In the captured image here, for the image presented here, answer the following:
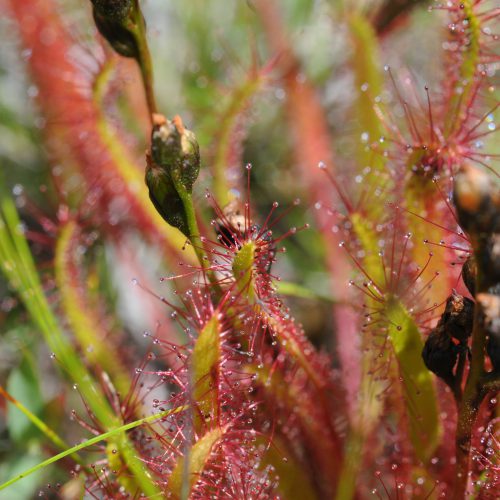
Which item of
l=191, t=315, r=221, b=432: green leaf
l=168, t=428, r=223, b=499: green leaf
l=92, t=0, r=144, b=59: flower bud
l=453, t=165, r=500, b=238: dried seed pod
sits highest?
l=92, t=0, r=144, b=59: flower bud

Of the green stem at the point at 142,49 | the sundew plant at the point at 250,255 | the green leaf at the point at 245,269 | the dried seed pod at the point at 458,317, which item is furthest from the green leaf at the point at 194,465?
the green stem at the point at 142,49

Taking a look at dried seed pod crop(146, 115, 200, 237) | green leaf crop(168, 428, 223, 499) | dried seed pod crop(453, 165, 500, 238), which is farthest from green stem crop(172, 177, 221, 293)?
dried seed pod crop(453, 165, 500, 238)

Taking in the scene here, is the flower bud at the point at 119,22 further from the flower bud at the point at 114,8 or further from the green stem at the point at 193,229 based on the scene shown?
the green stem at the point at 193,229

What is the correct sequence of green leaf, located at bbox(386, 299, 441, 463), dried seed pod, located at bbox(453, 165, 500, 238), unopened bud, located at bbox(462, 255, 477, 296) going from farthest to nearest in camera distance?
green leaf, located at bbox(386, 299, 441, 463), unopened bud, located at bbox(462, 255, 477, 296), dried seed pod, located at bbox(453, 165, 500, 238)

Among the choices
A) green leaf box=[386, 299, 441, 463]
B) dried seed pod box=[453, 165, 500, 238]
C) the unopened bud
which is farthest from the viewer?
green leaf box=[386, 299, 441, 463]

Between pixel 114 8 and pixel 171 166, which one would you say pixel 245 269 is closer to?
pixel 171 166

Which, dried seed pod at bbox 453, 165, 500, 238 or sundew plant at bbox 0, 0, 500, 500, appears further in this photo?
sundew plant at bbox 0, 0, 500, 500

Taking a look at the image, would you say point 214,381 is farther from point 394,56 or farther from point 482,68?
point 394,56

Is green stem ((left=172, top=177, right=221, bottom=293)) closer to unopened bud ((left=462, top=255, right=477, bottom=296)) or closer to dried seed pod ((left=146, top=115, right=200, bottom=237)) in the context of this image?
dried seed pod ((left=146, top=115, right=200, bottom=237))
